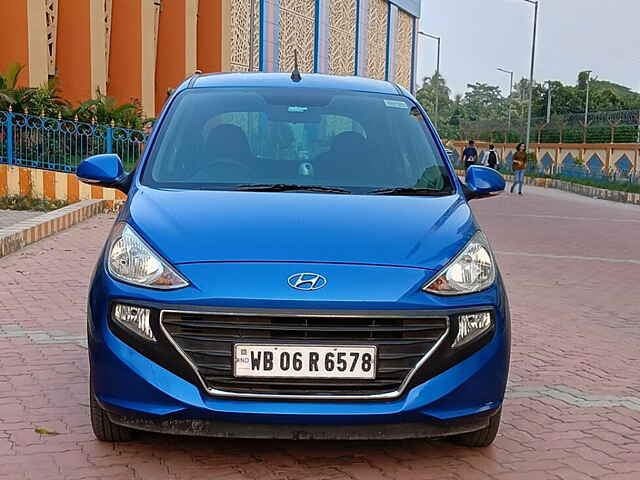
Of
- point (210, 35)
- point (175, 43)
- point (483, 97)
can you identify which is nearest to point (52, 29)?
point (175, 43)

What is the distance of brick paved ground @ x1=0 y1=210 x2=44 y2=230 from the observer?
459 inches

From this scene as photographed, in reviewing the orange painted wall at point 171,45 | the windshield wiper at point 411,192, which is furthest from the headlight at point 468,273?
the orange painted wall at point 171,45

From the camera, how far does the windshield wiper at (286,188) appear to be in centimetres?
418

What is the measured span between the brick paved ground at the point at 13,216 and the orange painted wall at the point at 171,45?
48.8 feet

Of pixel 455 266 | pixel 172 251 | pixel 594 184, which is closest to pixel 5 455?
pixel 172 251

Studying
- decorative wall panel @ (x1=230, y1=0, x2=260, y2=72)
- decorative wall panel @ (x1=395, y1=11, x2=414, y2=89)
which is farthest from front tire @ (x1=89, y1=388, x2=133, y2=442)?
decorative wall panel @ (x1=395, y1=11, x2=414, y2=89)

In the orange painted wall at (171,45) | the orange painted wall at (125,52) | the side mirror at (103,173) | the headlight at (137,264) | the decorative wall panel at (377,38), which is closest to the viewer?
the headlight at (137,264)

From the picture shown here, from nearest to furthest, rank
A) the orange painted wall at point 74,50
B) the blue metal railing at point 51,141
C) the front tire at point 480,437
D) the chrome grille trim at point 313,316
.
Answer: the chrome grille trim at point 313,316
the front tire at point 480,437
the blue metal railing at point 51,141
the orange painted wall at point 74,50

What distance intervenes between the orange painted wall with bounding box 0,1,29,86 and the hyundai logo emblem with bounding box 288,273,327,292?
1572 centimetres

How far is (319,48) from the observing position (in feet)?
135

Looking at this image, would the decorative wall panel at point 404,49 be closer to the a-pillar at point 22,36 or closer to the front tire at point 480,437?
the a-pillar at point 22,36

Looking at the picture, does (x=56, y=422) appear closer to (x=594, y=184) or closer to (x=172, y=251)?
(x=172, y=251)

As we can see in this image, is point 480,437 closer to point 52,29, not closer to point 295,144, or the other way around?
point 295,144

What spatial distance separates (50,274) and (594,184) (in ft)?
83.0
